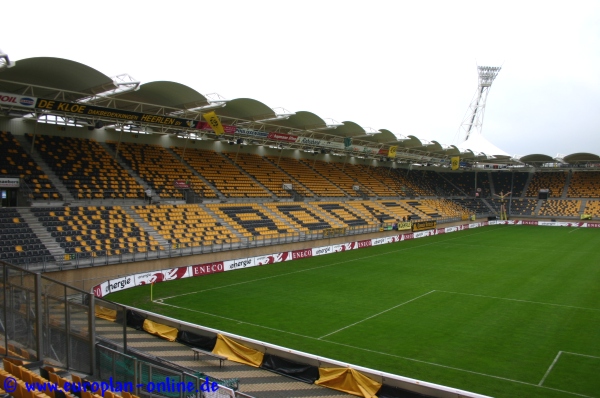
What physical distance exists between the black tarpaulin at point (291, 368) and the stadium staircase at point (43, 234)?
1369 cm

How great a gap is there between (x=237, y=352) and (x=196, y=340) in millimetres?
1801

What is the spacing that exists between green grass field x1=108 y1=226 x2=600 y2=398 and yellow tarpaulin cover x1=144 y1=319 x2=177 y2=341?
91.1 inches

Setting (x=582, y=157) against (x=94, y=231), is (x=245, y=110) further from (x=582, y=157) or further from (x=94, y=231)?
(x=582, y=157)

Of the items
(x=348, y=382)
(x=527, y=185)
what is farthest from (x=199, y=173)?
(x=527, y=185)

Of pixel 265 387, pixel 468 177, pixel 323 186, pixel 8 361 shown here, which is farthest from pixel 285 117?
pixel 468 177

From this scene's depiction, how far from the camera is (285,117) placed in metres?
36.2

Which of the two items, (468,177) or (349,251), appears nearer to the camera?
(349,251)

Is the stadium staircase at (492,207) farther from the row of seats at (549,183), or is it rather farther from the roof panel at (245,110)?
the roof panel at (245,110)

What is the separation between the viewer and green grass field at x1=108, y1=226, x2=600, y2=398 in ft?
44.3

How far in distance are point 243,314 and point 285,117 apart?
2056 cm

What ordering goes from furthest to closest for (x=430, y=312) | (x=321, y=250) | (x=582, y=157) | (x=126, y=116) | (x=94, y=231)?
1. (x=582, y=157)
2. (x=321, y=250)
3. (x=126, y=116)
4. (x=94, y=231)
5. (x=430, y=312)

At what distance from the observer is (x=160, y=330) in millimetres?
15656

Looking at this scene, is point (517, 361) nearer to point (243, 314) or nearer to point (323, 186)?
point (243, 314)

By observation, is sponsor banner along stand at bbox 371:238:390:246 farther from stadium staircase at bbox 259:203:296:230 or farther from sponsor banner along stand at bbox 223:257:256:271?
sponsor banner along stand at bbox 223:257:256:271
